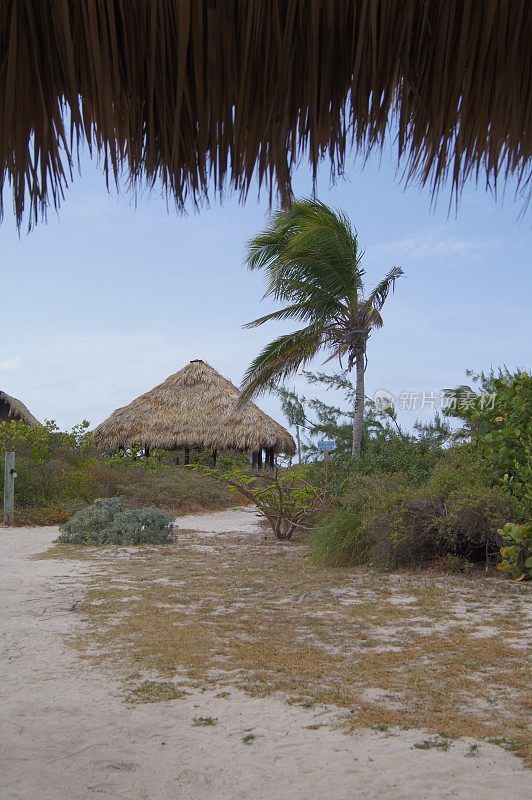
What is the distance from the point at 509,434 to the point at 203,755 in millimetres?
5002

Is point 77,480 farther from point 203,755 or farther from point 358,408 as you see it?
point 203,755

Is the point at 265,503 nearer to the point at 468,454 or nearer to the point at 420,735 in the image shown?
the point at 468,454

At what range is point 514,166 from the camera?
2.29m

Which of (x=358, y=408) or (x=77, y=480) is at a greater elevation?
(x=358, y=408)

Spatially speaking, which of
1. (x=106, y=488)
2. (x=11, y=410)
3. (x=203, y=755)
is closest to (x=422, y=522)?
(x=203, y=755)

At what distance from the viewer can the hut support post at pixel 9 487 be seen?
39.8 ft

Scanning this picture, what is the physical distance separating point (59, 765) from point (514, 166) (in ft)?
8.79

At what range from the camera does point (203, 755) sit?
3.09 m

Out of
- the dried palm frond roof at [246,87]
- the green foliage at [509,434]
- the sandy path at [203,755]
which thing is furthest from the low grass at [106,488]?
the dried palm frond roof at [246,87]

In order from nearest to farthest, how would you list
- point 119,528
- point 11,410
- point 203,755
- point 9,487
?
point 203,755 → point 119,528 → point 9,487 → point 11,410

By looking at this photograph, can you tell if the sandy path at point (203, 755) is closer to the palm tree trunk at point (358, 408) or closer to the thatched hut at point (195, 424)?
the palm tree trunk at point (358, 408)

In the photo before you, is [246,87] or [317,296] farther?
[317,296]

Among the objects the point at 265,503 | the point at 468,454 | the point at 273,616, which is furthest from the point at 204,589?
the point at 265,503

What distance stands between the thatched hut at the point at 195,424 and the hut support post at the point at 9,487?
10431 millimetres
